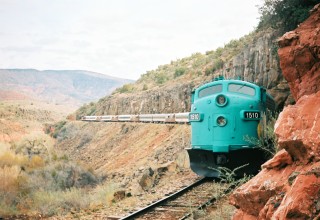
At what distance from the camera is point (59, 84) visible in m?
172

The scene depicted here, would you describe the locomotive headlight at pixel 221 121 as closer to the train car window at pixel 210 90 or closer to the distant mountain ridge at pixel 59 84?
the train car window at pixel 210 90

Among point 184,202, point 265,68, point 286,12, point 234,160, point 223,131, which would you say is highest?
point 286,12

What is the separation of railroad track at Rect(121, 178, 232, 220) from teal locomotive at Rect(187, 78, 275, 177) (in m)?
0.80

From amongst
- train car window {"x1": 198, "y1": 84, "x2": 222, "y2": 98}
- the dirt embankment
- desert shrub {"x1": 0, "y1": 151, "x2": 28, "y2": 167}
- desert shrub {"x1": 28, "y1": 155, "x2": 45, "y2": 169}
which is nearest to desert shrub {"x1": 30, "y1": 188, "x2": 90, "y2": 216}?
the dirt embankment

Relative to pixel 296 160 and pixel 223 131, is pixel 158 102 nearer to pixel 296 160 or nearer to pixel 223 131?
pixel 223 131

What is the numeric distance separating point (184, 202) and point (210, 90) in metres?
3.75

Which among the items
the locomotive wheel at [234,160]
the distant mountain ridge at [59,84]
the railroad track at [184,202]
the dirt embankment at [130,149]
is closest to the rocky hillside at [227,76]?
the dirt embankment at [130,149]

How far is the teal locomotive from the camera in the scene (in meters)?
10.8

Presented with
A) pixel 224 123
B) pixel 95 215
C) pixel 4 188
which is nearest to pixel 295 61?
pixel 224 123

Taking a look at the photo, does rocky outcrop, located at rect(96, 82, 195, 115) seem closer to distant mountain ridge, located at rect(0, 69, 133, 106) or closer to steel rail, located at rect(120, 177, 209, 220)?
steel rail, located at rect(120, 177, 209, 220)

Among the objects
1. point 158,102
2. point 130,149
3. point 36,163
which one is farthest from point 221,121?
point 158,102

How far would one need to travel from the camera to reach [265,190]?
463cm

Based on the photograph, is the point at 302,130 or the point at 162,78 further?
the point at 162,78

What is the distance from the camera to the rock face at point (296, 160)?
360cm
